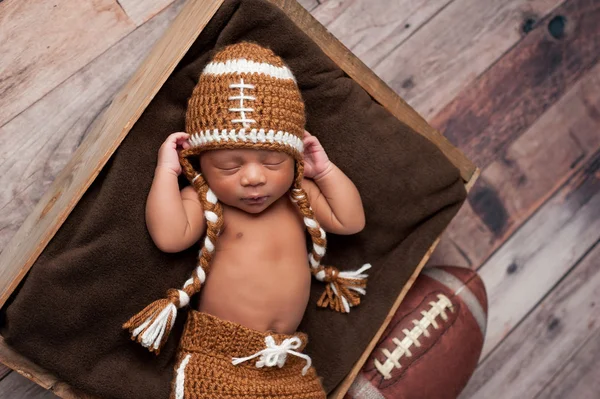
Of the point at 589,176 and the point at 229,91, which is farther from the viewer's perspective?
the point at 589,176

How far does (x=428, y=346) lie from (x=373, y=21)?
2.72 ft

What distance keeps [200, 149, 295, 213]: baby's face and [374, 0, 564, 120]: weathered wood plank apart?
583 millimetres

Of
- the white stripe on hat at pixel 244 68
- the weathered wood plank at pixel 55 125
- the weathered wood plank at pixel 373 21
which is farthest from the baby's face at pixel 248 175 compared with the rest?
the weathered wood plank at pixel 373 21

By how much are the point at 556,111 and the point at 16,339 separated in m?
1.46

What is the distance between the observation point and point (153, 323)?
1.09m

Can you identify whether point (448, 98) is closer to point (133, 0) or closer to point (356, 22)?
point (356, 22)

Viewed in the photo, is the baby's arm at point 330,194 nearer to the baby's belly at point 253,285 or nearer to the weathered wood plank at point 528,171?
the baby's belly at point 253,285

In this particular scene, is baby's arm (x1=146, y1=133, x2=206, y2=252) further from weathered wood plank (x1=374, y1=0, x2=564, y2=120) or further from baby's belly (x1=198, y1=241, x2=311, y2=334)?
weathered wood plank (x1=374, y1=0, x2=564, y2=120)

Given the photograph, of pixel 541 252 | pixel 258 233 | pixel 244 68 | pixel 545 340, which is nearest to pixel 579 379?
pixel 545 340

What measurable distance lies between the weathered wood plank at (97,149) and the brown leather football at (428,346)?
0.72 metres

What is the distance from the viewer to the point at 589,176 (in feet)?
5.48

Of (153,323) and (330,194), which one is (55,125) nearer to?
(153,323)

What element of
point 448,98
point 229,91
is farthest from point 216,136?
point 448,98

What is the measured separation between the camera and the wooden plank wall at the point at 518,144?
1560 mm
